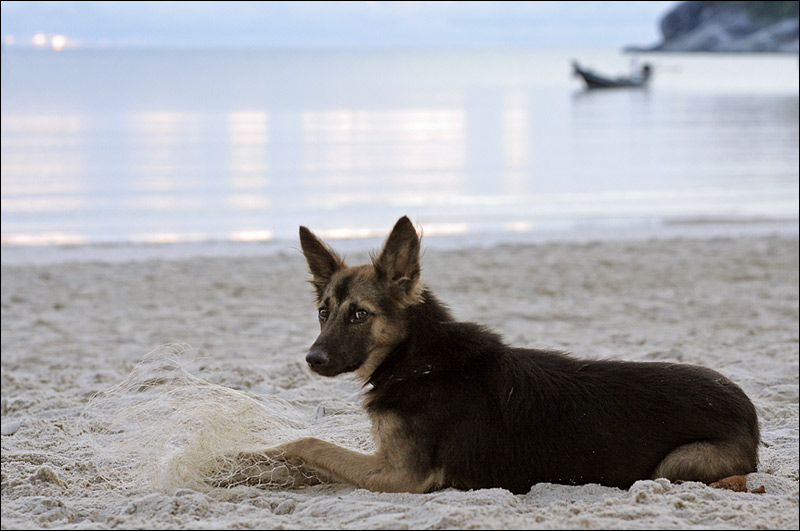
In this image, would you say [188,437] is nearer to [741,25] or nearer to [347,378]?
[347,378]

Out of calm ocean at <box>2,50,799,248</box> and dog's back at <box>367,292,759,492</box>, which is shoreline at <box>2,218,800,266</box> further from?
dog's back at <box>367,292,759,492</box>

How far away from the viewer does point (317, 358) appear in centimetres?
456

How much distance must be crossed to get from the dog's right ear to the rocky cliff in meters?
8.56

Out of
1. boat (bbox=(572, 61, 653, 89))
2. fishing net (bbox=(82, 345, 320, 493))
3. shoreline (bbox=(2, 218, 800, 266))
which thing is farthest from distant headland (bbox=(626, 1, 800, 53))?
boat (bbox=(572, 61, 653, 89))

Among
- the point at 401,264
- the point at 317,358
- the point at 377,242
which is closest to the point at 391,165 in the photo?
the point at 377,242

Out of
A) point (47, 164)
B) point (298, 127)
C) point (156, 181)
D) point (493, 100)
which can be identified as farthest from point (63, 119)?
point (493, 100)

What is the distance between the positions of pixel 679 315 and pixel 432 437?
639 centimetres

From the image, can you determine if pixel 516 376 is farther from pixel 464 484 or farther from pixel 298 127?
pixel 298 127

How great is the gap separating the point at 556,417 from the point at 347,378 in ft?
8.25

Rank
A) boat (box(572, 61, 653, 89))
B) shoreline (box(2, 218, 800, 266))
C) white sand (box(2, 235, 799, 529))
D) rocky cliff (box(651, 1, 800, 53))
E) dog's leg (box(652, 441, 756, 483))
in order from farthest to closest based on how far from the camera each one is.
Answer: boat (box(572, 61, 653, 89)), shoreline (box(2, 218, 800, 266)), rocky cliff (box(651, 1, 800, 53)), dog's leg (box(652, 441, 756, 483)), white sand (box(2, 235, 799, 529))

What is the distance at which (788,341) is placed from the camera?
8805 millimetres

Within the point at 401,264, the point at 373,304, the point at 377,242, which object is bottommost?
the point at 377,242

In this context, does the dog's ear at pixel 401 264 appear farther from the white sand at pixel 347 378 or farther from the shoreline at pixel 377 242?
the shoreline at pixel 377 242

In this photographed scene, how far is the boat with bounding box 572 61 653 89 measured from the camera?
64194mm
